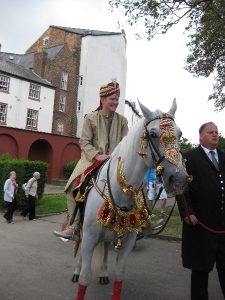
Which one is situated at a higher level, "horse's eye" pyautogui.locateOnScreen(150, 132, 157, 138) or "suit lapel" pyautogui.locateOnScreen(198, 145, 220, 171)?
"horse's eye" pyautogui.locateOnScreen(150, 132, 157, 138)

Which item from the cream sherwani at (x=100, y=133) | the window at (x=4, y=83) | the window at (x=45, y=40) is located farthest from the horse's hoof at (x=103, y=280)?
the window at (x=45, y=40)

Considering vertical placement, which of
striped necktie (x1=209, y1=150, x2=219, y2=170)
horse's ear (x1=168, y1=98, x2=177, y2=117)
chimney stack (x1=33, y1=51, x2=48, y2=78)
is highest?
chimney stack (x1=33, y1=51, x2=48, y2=78)

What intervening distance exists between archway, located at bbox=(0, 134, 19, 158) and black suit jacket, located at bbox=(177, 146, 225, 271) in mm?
26708

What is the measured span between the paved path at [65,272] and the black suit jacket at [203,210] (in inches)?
55.9

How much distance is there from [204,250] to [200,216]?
398mm

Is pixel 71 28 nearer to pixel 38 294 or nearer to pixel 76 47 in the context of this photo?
pixel 76 47

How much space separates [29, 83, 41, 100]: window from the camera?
133 ft

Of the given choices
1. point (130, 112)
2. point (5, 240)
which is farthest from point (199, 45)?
point (130, 112)

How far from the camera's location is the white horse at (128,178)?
359cm

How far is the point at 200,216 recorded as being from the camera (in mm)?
4684

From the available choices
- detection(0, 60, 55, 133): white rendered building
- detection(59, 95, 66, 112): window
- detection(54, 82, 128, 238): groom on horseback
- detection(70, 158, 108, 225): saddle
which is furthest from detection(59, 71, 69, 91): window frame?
detection(70, 158, 108, 225): saddle

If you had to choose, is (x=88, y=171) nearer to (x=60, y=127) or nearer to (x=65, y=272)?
(x=65, y=272)

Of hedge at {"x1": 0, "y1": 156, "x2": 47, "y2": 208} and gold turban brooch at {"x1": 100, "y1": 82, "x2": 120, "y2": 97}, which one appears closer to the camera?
gold turban brooch at {"x1": 100, "y1": 82, "x2": 120, "y2": 97}

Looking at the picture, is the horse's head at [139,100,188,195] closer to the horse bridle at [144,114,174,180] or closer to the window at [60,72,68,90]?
the horse bridle at [144,114,174,180]
